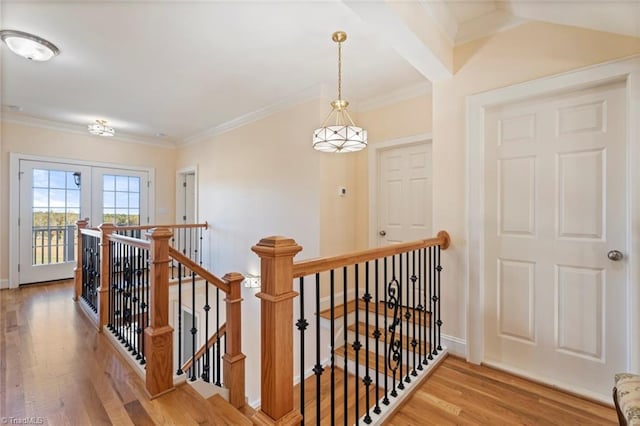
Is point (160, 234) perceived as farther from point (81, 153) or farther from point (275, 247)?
point (81, 153)

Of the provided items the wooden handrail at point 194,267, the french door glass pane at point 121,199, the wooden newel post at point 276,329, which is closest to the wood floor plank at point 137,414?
the wooden handrail at point 194,267

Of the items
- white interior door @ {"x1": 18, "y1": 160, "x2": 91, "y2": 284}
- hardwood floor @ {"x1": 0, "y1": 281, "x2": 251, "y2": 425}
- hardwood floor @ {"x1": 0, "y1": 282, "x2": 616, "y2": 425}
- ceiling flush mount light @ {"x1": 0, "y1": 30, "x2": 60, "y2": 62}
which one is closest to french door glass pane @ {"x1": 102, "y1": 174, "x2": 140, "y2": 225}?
white interior door @ {"x1": 18, "y1": 160, "x2": 91, "y2": 284}

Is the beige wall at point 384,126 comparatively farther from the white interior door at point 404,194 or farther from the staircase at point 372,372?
the staircase at point 372,372

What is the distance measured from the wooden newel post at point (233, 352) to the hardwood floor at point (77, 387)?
0.61 ft

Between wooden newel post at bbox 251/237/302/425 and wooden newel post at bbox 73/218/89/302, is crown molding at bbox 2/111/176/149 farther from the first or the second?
wooden newel post at bbox 251/237/302/425

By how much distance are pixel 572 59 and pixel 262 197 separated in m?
3.44

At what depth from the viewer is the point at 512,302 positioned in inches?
85.9

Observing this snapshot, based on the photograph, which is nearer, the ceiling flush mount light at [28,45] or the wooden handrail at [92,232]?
the ceiling flush mount light at [28,45]

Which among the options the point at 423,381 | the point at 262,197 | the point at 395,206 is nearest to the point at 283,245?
the point at 423,381

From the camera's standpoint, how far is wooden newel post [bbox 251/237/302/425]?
1.09 metres

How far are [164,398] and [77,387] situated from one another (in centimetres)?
63

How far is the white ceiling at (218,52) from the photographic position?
2.08 metres

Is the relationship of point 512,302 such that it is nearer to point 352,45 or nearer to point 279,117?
point 352,45

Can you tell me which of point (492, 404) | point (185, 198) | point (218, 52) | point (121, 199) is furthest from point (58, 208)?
point (492, 404)
